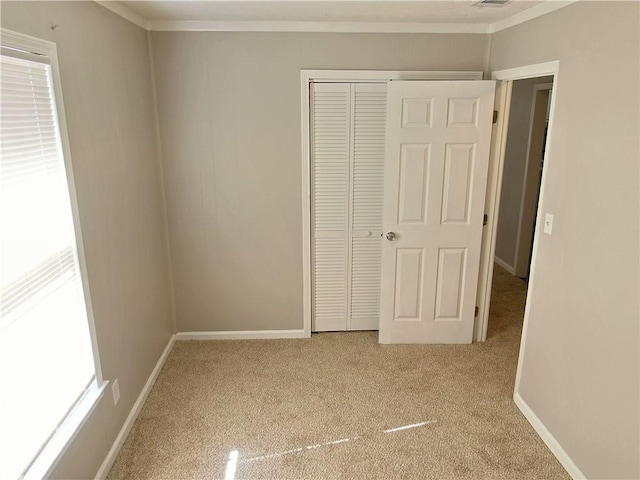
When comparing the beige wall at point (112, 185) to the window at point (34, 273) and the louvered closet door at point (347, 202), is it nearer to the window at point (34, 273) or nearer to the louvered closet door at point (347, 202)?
the window at point (34, 273)

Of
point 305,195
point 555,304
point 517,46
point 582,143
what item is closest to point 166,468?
point 305,195

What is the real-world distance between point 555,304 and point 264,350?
204 cm

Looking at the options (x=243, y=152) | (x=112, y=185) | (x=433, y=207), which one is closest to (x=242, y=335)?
(x=243, y=152)

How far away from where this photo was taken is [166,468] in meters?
2.20

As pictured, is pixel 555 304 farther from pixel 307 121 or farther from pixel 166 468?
pixel 166 468

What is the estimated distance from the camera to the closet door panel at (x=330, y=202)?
3.13m

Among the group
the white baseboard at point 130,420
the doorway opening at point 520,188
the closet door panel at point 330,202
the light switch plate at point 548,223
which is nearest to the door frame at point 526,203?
the doorway opening at point 520,188

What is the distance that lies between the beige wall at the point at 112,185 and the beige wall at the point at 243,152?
0.21m

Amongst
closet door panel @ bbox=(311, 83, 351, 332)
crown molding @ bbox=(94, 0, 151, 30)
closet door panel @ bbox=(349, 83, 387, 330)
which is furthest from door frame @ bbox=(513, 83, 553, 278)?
crown molding @ bbox=(94, 0, 151, 30)

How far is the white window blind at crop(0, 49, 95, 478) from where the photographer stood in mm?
1475

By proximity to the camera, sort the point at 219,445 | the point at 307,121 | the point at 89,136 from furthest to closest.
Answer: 1. the point at 307,121
2. the point at 219,445
3. the point at 89,136

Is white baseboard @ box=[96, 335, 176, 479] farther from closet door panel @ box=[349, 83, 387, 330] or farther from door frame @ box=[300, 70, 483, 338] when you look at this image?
door frame @ box=[300, 70, 483, 338]

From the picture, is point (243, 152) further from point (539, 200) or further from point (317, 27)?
point (539, 200)

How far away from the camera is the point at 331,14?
8.86 feet
